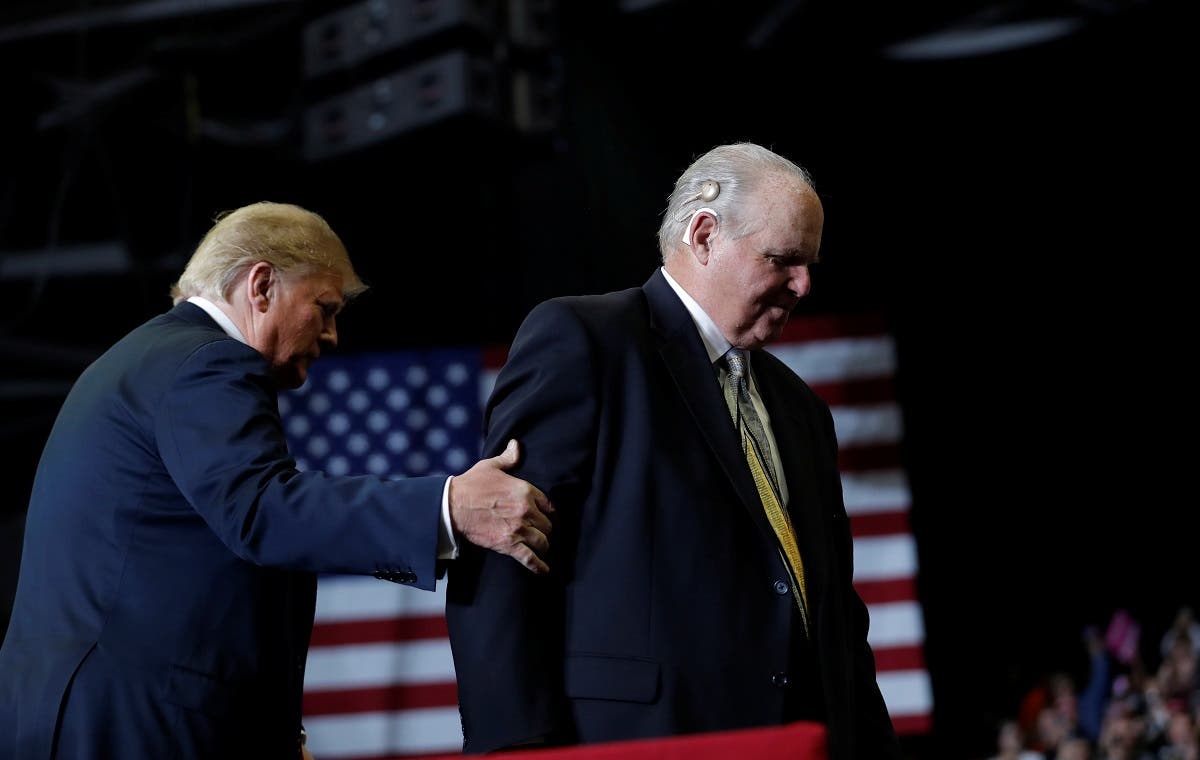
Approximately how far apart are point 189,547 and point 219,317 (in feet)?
1.11

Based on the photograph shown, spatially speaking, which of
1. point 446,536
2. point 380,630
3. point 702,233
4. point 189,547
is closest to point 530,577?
point 446,536

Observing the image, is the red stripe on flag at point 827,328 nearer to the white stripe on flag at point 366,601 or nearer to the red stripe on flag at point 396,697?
the white stripe on flag at point 366,601

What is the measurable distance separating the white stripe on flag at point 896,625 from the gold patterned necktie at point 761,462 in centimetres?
299

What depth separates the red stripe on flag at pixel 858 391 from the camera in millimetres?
4816

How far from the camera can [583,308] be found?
1699mm

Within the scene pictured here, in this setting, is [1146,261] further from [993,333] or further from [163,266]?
[163,266]

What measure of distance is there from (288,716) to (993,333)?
15.6ft

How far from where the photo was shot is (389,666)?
4.89m

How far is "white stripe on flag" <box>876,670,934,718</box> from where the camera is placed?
14.9ft

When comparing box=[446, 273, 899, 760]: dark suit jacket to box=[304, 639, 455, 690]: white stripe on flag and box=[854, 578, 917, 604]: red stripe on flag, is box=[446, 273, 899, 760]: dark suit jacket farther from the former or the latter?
box=[304, 639, 455, 690]: white stripe on flag

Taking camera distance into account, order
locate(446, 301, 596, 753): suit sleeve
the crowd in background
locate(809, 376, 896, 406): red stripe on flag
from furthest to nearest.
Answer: the crowd in background → locate(809, 376, 896, 406): red stripe on flag → locate(446, 301, 596, 753): suit sleeve

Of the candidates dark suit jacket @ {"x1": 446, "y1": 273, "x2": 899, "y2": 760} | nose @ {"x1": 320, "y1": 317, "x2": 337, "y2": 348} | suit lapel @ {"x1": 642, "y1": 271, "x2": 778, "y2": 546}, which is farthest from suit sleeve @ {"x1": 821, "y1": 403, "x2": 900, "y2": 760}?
nose @ {"x1": 320, "y1": 317, "x2": 337, "y2": 348}

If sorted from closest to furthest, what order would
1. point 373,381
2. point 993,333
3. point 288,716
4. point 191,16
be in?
point 288,716 → point 191,16 → point 373,381 → point 993,333

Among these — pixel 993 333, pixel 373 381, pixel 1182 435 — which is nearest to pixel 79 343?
pixel 373 381
